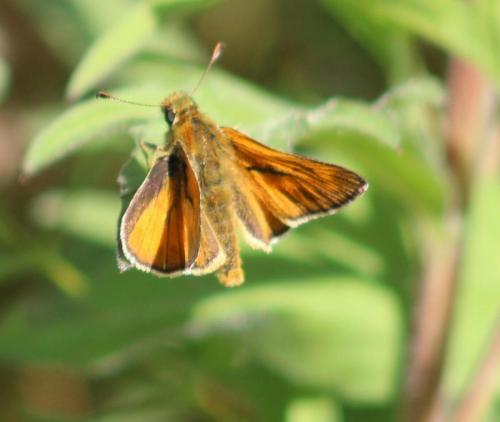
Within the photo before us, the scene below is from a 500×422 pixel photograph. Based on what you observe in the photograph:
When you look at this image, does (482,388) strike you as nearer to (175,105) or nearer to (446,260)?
(446,260)

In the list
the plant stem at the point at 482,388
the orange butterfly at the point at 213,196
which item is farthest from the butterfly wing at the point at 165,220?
the plant stem at the point at 482,388

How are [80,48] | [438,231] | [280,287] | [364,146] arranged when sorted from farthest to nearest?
[80,48]
[280,287]
[438,231]
[364,146]

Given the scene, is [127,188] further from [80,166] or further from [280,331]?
[80,166]

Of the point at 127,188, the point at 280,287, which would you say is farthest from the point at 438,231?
the point at 127,188

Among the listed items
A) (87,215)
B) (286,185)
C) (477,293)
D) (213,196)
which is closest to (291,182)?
(286,185)

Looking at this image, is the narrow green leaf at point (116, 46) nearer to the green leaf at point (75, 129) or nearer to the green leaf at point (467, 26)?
the green leaf at point (75, 129)

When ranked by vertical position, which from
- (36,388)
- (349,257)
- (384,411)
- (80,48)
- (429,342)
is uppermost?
(80,48)

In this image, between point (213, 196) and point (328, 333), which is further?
point (328, 333)

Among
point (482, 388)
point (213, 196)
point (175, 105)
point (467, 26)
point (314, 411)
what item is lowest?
point (314, 411)
